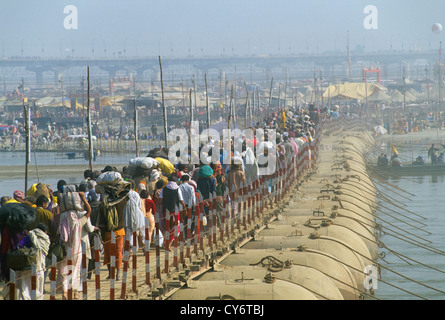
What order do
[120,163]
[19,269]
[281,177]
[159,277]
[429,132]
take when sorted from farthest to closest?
[429,132]
[120,163]
[281,177]
[159,277]
[19,269]

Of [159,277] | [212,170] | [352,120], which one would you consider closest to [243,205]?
[212,170]

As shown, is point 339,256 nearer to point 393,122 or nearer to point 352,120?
point 352,120

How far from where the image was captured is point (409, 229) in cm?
3491

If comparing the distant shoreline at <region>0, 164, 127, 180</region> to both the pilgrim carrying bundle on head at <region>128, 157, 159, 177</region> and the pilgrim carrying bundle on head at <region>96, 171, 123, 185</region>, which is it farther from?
the pilgrim carrying bundle on head at <region>96, 171, 123, 185</region>

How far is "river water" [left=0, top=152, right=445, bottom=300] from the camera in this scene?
23.6 m

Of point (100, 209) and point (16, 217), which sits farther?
point (100, 209)

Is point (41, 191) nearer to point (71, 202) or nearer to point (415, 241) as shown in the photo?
point (71, 202)

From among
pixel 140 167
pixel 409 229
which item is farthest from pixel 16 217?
pixel 409 229

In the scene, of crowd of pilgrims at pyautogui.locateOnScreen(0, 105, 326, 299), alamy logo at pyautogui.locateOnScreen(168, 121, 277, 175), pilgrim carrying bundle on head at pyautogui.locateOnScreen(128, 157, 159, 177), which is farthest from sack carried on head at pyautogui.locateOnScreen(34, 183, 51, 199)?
alamy logo at pyautogui.locateOnScreen(168, 121, 277, 175)

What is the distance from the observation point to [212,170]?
57.1ft

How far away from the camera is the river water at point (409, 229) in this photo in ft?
77.3

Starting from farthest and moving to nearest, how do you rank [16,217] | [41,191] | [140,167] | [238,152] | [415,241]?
[415,241], [238,152], [140,167], [41,191], [16,217]
